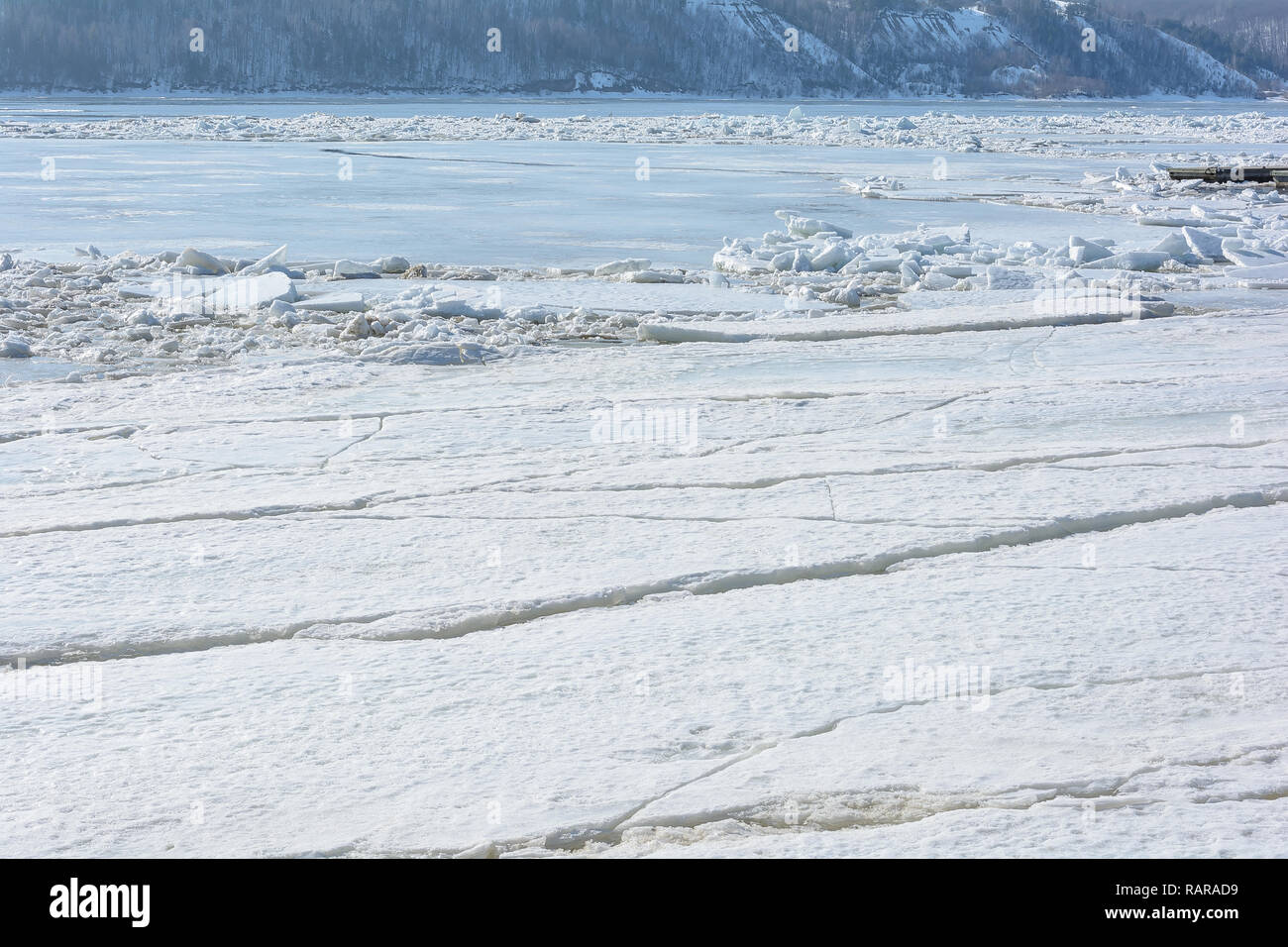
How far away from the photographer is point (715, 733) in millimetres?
2176

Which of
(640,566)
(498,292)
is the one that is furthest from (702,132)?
(640,566)

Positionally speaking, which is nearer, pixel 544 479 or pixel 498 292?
pixel 544 479

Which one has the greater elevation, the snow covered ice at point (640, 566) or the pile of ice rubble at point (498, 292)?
the pile of ice rubble at point (498, 292)

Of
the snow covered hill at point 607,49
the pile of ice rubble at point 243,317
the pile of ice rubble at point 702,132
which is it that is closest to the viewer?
the pile of ice rubble at point 243,317

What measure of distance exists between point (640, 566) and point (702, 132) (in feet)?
103

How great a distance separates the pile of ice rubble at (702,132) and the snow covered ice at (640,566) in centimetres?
2196

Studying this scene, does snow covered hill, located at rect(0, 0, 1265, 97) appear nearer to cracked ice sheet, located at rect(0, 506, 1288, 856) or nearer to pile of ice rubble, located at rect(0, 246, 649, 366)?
pile of ice rubble, located at rect(0, 246, 649, 366)

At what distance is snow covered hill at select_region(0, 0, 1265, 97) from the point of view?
93188 millimetres

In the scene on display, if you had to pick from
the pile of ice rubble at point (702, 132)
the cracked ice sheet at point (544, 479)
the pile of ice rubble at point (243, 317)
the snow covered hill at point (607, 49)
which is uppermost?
the snow covered hill at point (607, 49)

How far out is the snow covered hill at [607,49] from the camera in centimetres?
9319

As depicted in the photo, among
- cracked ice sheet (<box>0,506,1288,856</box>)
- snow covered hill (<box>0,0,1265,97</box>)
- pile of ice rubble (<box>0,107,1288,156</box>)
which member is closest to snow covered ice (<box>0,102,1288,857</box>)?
cracked ice sheet (<box>0,506,1288,856</box>)

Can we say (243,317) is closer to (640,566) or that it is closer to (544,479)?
(544,479)

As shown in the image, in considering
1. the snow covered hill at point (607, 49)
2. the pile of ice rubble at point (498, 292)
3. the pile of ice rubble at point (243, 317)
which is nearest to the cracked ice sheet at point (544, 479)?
the pile of ice rubble at point (243, 317)

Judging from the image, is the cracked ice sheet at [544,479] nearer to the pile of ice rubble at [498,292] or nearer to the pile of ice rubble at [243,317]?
the pile of ice rubble at [243,317]
